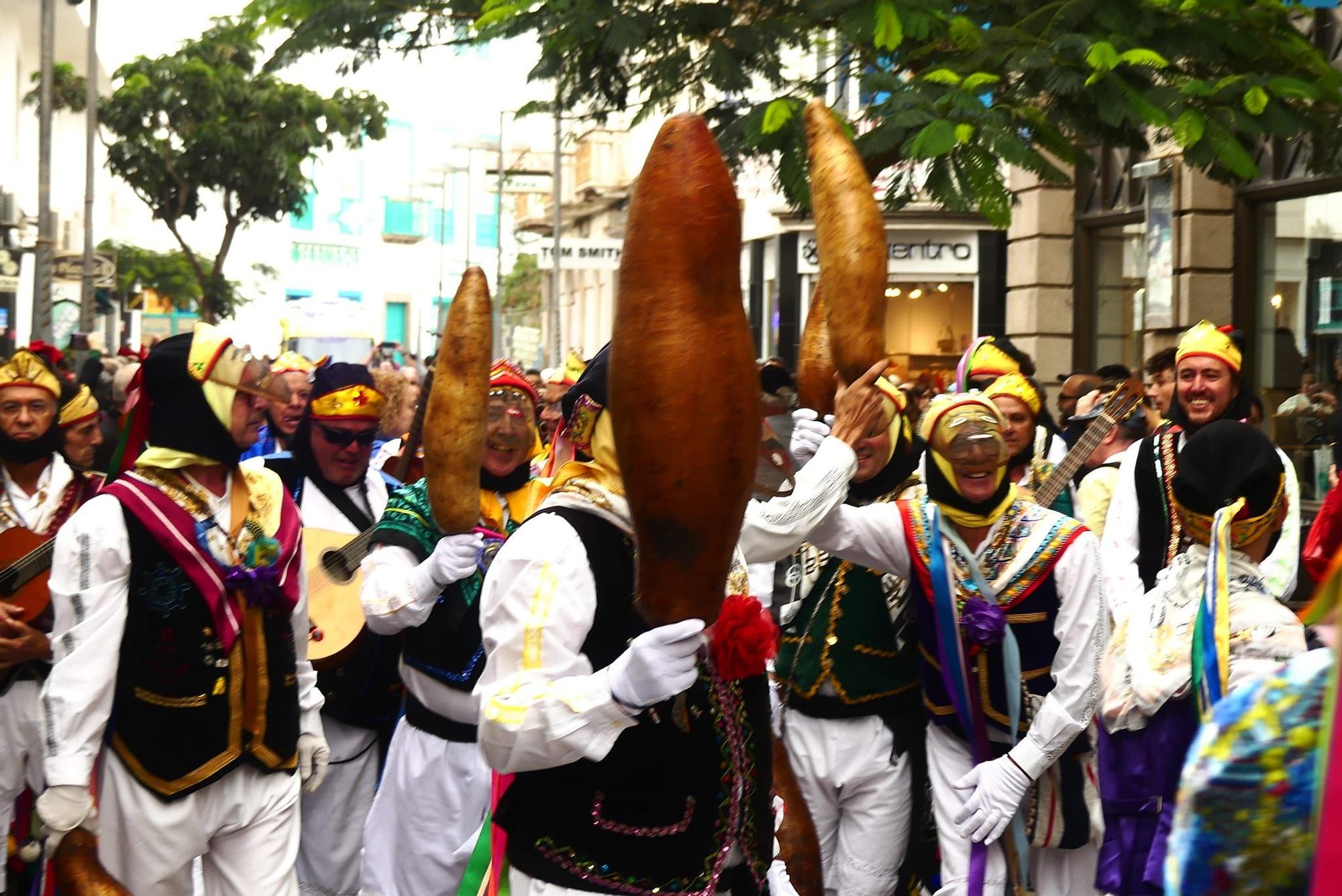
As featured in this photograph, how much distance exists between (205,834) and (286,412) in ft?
14.4

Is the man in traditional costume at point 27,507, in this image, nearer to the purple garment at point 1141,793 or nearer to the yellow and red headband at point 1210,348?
the purple garment at point 1141,793

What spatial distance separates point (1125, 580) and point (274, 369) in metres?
5.79

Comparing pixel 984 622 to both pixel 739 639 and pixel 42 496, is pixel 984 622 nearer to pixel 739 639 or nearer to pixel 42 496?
pixel 739 639

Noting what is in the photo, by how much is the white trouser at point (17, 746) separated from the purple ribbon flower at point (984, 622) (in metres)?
3.81

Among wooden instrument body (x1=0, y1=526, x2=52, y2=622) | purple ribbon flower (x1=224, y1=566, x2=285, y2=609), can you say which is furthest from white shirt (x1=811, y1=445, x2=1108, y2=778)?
wooden instrument body (x1=0, y1=526, x2=52, y2=622)

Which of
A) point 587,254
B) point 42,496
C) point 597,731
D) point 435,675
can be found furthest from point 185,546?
point 587,254

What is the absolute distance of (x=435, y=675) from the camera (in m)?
6.08

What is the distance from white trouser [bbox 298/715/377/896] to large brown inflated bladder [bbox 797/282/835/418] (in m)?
2.97

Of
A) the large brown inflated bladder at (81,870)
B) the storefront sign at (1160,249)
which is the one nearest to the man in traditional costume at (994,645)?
the large brown inflated bladder at (81,870)

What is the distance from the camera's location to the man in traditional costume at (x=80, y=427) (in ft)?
26.9

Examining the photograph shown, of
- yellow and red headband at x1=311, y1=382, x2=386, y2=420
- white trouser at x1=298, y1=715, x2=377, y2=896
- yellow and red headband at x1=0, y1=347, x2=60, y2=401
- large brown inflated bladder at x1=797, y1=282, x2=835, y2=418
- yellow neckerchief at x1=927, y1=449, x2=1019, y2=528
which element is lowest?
white trouser at x1=298, y1=715, x2=377, y2=896

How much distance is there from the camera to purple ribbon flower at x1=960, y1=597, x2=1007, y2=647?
5.27m

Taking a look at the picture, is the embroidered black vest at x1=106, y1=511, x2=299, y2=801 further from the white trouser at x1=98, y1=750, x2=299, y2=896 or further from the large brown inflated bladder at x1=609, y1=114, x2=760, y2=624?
the large brown inflated bladder at x1=609, y1=114, x2=760, y2=624

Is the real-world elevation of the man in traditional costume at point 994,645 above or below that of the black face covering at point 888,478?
below
